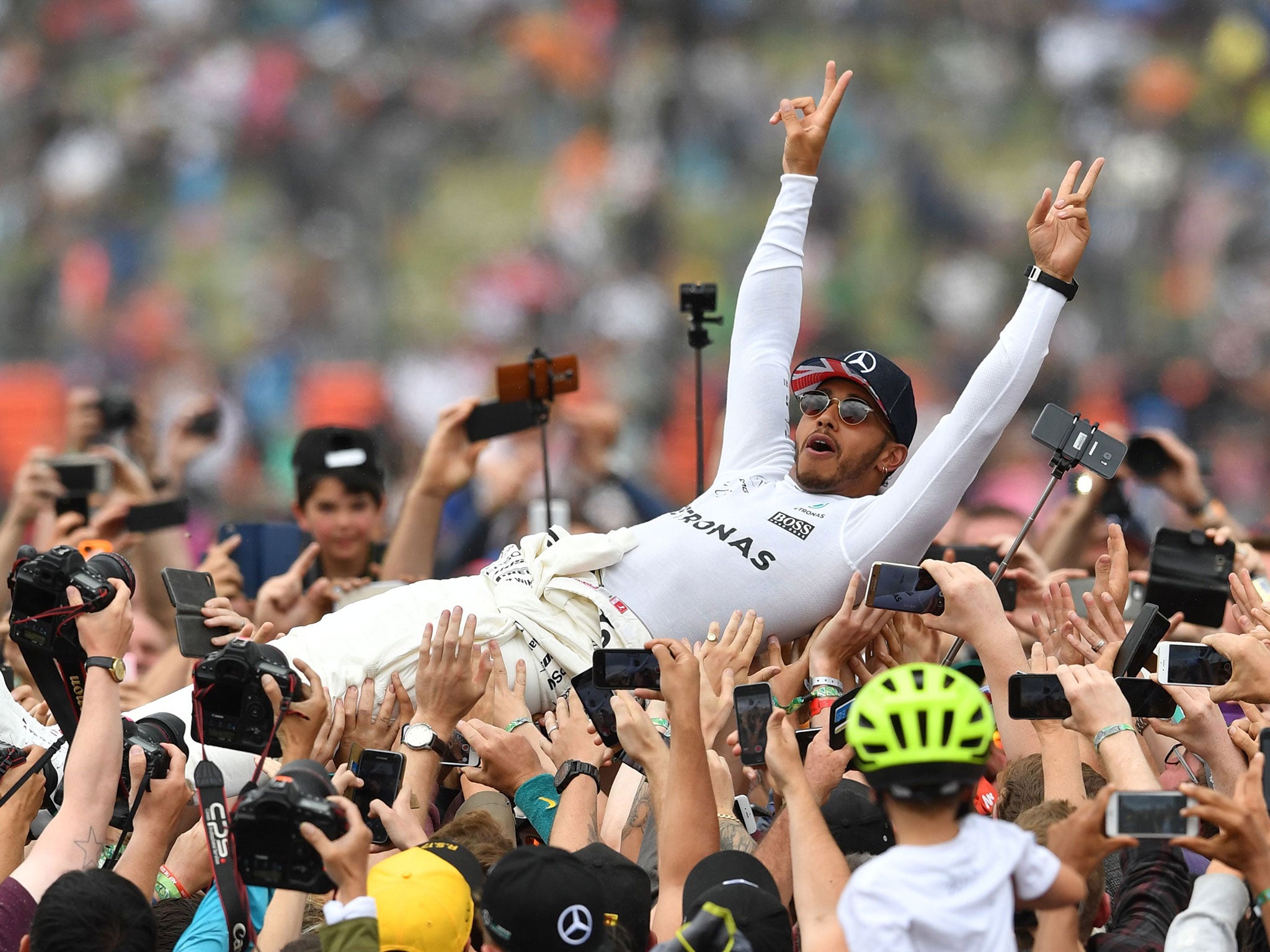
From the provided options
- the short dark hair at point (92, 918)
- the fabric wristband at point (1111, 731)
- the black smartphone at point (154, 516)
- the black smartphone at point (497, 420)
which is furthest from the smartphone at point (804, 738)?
the black smartphone at point (154, 516)

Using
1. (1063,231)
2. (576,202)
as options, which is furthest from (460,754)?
(576,202)

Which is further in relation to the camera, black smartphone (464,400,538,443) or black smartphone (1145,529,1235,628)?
black smartphone (464,400,538,443)

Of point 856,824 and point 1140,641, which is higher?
point 1140,641

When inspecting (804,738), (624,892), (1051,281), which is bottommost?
(624,892)

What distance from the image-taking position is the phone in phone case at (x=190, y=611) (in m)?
3.66

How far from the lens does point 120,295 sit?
36.4ft

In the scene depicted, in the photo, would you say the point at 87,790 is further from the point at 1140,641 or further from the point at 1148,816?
the point at 1140,641

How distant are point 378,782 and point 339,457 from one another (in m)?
2.80

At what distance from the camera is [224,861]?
2.87 meters

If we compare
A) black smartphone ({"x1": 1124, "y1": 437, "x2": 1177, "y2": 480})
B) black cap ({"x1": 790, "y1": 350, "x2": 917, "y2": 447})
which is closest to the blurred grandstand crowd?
black smartphone ({"x1": 1124, "y1": 437, "x2": 1177, "y2": 480})

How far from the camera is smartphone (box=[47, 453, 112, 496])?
567cm

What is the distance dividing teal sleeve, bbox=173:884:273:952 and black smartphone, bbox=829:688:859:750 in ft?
3.64

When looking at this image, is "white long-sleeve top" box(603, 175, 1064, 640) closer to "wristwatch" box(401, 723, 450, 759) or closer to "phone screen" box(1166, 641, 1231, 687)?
"wristwatch" box(401, 723, 450, 759)

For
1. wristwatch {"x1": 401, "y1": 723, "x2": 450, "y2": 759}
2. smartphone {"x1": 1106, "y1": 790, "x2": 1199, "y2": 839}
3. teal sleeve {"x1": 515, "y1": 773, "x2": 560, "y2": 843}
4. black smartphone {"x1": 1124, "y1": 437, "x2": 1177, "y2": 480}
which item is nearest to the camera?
smartphone {"x1": 1106, "y1": 790, "x2": 1199, "y2": 839}
